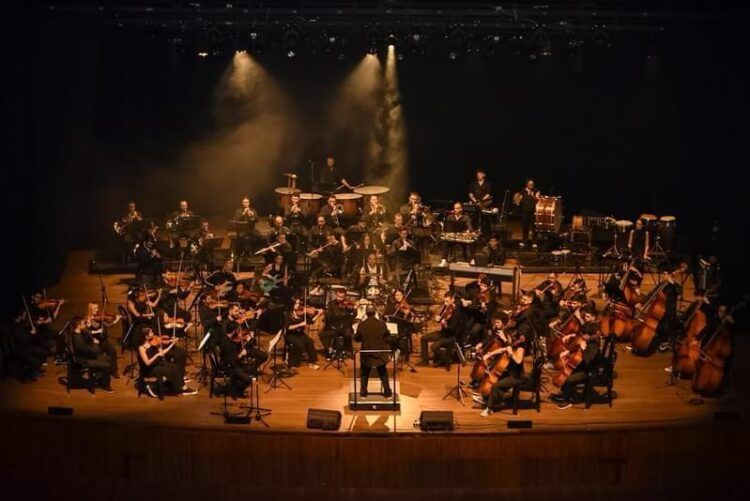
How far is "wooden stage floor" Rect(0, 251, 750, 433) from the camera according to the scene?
1449 centimetres

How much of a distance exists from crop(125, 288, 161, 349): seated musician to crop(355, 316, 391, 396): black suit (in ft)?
11.4

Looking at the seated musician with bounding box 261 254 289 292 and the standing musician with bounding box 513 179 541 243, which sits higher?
the standing musician with bounding box 513 179 541 243

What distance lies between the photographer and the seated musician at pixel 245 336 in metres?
15.3

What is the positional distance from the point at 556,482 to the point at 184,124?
14.4 m

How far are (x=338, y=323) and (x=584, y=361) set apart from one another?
3.84 m

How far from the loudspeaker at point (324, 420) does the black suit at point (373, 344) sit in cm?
95

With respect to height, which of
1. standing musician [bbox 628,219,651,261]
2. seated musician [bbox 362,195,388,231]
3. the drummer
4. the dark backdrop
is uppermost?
the dark backdrop

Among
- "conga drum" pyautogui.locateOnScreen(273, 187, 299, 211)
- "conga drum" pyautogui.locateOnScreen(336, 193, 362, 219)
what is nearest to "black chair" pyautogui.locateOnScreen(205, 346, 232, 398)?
"conga drum" pyautogui.locateOnScreen(273, 187, 299, 211)

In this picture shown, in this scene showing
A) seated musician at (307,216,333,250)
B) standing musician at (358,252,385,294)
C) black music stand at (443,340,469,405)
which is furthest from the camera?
seated musician at (307,216,333,250)

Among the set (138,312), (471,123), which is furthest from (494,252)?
(138,312)

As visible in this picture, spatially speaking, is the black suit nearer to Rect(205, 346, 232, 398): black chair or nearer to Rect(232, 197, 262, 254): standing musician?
Rect(205, 346, 232, 398): black chair

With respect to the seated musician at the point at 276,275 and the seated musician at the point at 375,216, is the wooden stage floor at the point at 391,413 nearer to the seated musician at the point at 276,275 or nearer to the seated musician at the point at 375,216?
the seated musician at the point at 276,275

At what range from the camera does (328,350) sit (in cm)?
1673

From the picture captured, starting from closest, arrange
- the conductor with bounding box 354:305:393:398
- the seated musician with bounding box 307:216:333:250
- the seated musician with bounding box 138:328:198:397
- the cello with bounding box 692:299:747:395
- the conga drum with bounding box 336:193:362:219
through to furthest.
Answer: the conductor with bounding box 354:305:393:398
the cello with bounding box 692:299:747:395
the seated musician with bounding box 138:328:198:397
the seated musician with bounding box 307:216:333:250
the conga drum with bounding box 336:193:362:219
